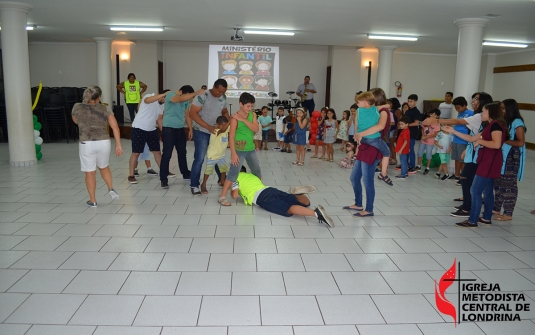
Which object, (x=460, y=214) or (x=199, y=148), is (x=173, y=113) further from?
(x=460, y=214)

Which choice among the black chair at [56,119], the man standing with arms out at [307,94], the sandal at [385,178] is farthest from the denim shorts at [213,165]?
the man standing with arms out at [307,94]

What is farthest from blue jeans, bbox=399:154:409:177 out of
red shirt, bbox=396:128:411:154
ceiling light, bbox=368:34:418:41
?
ceiling light, bbox=368:34:418:41

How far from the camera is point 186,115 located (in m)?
6.00

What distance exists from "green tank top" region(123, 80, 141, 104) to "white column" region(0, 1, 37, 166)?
351cm

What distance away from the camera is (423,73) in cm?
1548

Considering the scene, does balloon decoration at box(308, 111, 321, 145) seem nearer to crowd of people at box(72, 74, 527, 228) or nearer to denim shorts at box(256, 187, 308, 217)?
crowd of people at box(72, 74, 527, 228)

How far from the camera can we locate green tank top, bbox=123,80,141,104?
37.5ft

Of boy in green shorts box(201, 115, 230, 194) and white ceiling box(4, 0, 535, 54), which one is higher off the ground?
white ceiling box(4, 0, 535, 54)

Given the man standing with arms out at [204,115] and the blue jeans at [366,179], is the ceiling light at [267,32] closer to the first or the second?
the man standing with arms out at [204,115]

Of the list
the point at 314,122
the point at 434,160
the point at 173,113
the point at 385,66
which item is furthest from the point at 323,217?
the point at 385,66

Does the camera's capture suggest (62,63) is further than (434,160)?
Yes

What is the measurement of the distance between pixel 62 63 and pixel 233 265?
13794mm

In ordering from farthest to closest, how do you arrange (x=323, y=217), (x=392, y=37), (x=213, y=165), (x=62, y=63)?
1. (x=62, y=63)
2. (x=392, y=37)
3. (x=213, y=165)
4. (x=323, y=217)

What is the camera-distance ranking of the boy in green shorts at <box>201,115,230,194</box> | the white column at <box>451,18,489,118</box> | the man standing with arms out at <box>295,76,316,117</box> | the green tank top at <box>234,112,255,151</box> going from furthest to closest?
the man standing with arms out at <box>295,76,316,117</box>
the white column at <box>451,18,489,118</box>
the boy in green shorts at <box>201,115,230,194</box>
the green tank top at <box>234,112,255,151</box>
